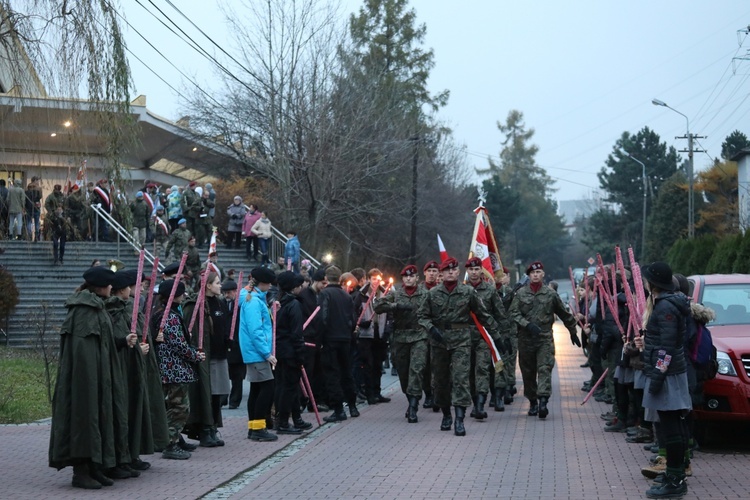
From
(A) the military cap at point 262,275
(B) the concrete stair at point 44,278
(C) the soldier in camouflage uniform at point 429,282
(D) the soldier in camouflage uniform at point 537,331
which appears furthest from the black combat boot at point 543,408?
(B) the concrete stair at point 44,278

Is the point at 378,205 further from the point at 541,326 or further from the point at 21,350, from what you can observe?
the point at 541,326

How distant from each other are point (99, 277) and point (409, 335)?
634cm

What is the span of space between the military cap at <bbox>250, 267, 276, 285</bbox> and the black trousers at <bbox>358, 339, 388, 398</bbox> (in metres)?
4.64

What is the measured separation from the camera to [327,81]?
3766 centimetres

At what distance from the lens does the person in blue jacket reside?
12211 millimetres

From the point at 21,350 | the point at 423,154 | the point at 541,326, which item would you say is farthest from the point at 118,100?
the point at 423,154

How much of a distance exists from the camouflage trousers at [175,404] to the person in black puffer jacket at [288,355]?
7.65 feet

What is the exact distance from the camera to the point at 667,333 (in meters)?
8.86

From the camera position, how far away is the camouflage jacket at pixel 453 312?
13.4 meters

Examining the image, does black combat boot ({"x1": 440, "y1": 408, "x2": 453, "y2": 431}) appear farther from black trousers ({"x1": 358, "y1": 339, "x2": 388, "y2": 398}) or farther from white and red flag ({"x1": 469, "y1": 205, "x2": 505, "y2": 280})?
white and red flag ({"x1": 469, "y1": 205, "x2": 505, "y2": 280})

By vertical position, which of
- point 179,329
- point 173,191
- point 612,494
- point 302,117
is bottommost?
point 612,494

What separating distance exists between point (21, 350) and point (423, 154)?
104 ft

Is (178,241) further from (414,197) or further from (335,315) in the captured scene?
(414,197)

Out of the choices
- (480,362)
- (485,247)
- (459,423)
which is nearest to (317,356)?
(480,362)
